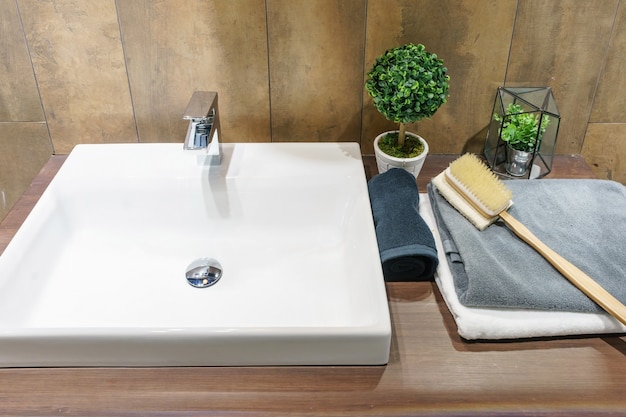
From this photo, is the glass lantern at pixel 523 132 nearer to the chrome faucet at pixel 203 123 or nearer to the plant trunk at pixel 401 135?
the plant trunk at pixel 401 135

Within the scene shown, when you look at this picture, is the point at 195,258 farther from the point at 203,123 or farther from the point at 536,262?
the point at 536,262

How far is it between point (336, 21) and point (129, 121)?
1.53ft

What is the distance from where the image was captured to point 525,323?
0.80m

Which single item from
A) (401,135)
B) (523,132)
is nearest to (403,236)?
(401,135)

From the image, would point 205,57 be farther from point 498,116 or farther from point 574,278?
point 574,278

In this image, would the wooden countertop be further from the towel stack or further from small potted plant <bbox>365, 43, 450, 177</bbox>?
small potted plant <bbox>365, 43, 450, 177</bbox>

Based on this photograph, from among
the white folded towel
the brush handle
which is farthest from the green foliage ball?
the white folded towel

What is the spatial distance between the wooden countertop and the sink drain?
0.73 ft

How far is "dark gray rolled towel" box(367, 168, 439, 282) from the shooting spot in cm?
87

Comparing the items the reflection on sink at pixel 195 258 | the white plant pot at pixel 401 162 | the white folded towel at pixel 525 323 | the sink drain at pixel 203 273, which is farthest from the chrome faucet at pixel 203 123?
the white folded towel at pixel 525 323

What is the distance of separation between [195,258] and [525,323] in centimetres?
58

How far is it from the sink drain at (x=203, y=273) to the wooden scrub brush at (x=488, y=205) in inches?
16.5

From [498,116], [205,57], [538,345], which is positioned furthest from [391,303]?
[205,57]

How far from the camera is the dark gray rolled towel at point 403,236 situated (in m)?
0.87
